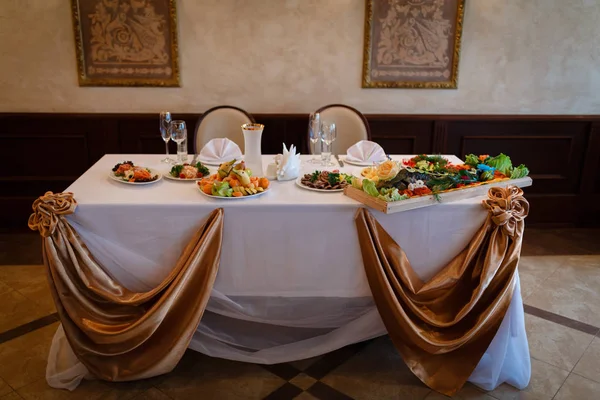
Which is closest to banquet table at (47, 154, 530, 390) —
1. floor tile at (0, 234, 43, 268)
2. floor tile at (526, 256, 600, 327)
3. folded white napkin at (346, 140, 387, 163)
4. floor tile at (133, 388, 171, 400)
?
floor tile at (133, 388, 171, 400)

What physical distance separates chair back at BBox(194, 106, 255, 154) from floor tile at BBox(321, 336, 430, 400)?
1.54m

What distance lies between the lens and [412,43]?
12.2ft

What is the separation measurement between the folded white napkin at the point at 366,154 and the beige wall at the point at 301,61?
1.06 metres

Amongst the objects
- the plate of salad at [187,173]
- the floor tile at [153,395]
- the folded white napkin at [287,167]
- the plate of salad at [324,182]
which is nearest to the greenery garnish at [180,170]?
the plate of salad at [187,173]

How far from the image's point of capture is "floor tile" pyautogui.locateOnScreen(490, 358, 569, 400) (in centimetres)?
213

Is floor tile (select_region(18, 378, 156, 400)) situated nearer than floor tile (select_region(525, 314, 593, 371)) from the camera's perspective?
Yes

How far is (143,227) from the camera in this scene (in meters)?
2.03

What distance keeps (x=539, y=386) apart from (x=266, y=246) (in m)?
1.28

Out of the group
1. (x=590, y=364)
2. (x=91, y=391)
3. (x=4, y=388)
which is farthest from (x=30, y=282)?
(x=590, y=364)

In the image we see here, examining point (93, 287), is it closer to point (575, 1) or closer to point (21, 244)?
point (21, 244)

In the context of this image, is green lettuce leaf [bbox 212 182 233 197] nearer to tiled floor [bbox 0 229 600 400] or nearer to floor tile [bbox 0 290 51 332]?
tiled floor [bbox 0 229 600 400]

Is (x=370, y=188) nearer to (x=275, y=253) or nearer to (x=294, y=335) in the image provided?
(x=275, y=253)

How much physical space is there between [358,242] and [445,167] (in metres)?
0.60

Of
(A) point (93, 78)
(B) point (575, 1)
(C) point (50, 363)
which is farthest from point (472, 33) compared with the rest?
(C) point (50, 363)
